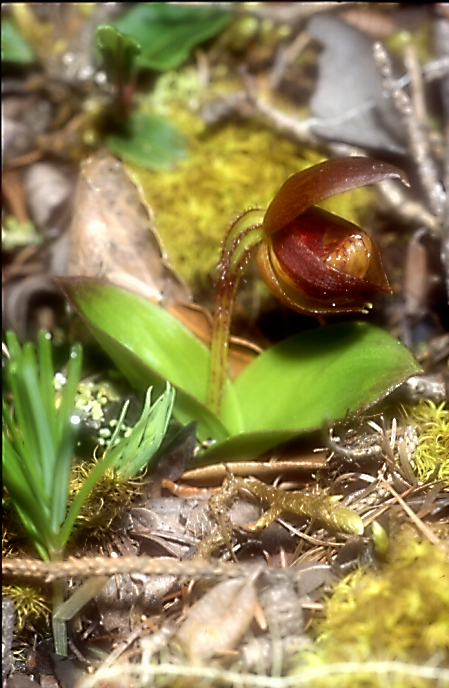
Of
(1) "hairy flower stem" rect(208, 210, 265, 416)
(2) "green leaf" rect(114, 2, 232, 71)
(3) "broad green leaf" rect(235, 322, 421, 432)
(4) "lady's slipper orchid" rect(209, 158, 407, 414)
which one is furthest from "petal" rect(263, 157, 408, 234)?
(2) "green leaf" rect(114, 2, 232, 71)

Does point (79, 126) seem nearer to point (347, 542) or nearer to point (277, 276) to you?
point (277, 276)

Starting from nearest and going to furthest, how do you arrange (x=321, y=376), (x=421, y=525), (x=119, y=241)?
(x=421, y=525) < (x=321, y=376) < (x=119, y=241)

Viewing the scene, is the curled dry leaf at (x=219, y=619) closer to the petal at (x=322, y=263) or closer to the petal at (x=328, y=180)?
the petal at (x=322, y=263)

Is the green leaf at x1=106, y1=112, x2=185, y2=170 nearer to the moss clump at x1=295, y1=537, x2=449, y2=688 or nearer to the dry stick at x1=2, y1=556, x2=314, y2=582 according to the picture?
the dry stick at x1=2, y1=556, x2=314, y2=582

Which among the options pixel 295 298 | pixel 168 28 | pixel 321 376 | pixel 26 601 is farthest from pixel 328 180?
pixel 168 28

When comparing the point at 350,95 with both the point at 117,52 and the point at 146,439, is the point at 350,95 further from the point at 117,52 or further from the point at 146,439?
the point at 146,439

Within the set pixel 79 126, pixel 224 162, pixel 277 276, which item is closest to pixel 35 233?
pixel 79 126
